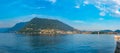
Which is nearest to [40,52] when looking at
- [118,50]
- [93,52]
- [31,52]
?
[31,52]

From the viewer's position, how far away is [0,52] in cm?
10900

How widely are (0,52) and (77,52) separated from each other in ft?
122

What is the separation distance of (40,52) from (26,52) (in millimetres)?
6989

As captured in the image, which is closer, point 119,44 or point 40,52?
point 119,44

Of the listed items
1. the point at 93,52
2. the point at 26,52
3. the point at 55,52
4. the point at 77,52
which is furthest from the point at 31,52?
the point at 93,52

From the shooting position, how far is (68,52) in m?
114

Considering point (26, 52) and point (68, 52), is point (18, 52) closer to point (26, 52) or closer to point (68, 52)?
point (26, 52)

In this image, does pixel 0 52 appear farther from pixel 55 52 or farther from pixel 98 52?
pixel 98 52

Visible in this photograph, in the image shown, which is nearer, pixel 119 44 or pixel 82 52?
pixel 119 44

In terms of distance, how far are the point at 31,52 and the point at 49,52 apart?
8.88 metres

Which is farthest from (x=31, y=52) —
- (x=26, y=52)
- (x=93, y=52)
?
(x=93, y=52)

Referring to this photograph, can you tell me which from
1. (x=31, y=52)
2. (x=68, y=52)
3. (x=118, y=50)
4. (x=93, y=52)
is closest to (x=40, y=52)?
(x=31, y=52)

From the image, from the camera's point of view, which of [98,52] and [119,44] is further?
[98,52]

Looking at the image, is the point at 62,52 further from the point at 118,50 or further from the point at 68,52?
the point at 118,50
